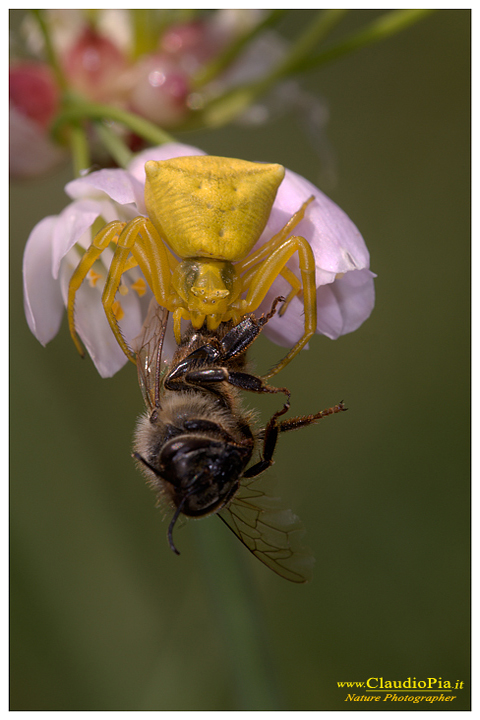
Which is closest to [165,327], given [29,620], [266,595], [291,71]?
[291,71]

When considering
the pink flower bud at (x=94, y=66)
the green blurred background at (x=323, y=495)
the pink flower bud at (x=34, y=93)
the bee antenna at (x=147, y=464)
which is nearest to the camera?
the bee antenna at (x=147, y=464)

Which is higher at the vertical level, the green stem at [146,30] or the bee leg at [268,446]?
the green stem at [146,30]

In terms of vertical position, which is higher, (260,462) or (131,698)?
(260,462)

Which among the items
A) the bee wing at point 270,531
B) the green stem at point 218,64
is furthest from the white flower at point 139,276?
the green stem at point 218,64

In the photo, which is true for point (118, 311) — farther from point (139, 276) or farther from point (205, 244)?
point (205, 244)

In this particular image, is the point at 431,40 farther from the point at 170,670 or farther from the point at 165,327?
the point at 170,670

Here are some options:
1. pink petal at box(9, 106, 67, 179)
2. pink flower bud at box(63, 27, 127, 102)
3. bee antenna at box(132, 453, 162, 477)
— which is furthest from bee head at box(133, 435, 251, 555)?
pink flower bud at box(63, 27, 127, 102)

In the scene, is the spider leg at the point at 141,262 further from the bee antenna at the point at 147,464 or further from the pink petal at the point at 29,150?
the pink petal at the point at 29,150
